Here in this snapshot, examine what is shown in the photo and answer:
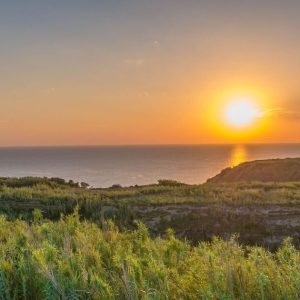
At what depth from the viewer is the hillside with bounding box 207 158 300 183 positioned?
4662 centimetres

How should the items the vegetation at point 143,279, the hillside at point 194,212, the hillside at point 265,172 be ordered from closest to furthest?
the vegetation at point 143,279 → the hillside at point 194,212 → the hillside at point 265,172

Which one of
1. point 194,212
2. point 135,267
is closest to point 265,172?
point 194,212

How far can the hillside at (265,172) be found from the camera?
4662cm

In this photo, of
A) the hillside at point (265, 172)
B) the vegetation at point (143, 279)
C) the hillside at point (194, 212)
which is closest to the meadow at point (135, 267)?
the vegetation at point (143, 279)

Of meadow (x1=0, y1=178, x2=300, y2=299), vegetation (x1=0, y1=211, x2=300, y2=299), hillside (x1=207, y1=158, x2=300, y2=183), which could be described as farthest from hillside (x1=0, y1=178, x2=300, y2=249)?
hillside (x1=207, y1=158, x2=300, y2=183)

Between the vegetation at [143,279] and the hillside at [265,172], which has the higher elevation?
the hillside at [265,172]

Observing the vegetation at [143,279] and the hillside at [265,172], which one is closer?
the vegetation at [143,279]

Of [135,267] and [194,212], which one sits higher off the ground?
[135,267]

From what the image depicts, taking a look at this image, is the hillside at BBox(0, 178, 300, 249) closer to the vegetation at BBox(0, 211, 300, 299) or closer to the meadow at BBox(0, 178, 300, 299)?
the meadow at BBox(0, 178, 300, 299)

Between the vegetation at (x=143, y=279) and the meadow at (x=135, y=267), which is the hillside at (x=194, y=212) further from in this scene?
the vegetation at (x=143, y=279)

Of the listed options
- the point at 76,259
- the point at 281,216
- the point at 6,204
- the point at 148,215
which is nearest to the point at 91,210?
the point at 148,215

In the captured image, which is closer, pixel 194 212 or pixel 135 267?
pixel 135 267

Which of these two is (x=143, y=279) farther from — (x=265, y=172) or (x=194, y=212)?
(x=265, y=172)

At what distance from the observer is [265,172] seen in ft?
161
